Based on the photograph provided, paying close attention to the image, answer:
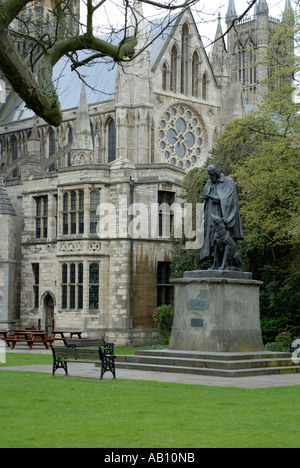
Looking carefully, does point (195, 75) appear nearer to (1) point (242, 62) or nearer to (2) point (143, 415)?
(2) point (143, 415)

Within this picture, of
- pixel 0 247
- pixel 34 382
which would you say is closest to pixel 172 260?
pixel 0 247

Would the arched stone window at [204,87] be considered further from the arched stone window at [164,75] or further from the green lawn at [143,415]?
the green lawn at [143,415]

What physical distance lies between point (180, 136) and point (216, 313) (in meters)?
36.4

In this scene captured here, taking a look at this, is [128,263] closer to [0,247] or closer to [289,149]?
[0,247]

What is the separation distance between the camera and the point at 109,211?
37.2 metres

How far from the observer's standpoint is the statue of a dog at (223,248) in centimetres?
1972

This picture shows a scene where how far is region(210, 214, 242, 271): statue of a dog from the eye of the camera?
19.7 m

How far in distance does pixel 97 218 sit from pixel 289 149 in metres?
12.8

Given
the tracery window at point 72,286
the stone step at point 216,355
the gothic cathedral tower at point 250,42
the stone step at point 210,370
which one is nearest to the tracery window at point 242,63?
the gothic cathedral tower at point 250,42

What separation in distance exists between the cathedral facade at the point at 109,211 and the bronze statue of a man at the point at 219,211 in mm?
11350

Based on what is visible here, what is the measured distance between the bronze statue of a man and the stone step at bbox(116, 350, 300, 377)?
261cm

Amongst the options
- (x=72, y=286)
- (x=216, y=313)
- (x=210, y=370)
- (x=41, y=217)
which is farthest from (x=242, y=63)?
(x=210, y=370)

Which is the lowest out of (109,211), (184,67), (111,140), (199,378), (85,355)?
(199,378)

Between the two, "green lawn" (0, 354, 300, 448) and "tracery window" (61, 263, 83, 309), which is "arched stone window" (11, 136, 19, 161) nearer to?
"tracery window" (61, 263, 83, 309)
